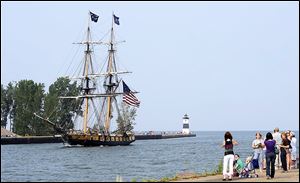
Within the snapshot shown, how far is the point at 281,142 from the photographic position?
2289 cm

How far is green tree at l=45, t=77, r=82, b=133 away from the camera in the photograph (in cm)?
10300

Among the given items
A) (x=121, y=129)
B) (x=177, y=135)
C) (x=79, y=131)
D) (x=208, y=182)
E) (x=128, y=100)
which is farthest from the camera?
(x=177, y=135)

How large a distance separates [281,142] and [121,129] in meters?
83.5

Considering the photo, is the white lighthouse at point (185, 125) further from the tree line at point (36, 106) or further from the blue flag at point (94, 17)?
the blue flag at point (94, 17)

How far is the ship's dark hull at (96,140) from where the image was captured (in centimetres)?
9112

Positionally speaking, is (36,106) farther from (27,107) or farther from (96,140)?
(96,140)

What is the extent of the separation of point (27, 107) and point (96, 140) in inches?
581

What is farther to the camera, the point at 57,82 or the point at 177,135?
the point at 177,135

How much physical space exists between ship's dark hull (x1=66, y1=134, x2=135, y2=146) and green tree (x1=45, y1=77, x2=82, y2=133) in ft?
36.9

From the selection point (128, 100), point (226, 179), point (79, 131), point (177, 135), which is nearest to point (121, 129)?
point (79, 131)

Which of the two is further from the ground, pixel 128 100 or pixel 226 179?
pixel 128 100

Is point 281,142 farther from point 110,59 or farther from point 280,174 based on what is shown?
point 110,59

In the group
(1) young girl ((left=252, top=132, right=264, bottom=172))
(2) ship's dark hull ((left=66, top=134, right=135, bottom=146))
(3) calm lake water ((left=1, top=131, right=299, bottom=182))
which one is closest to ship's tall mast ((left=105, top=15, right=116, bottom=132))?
(2) ship's dark hull ((left=66, top=134, right=135, bottom=146))

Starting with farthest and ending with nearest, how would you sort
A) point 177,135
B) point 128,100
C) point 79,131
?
point 177,135 → point 79,131 → point 128,100
